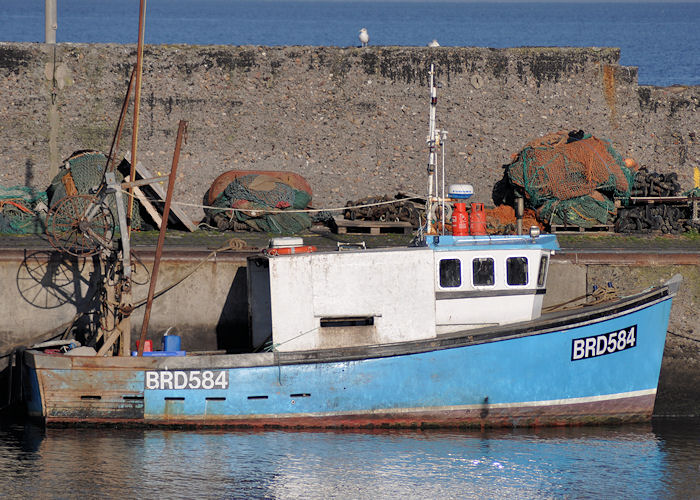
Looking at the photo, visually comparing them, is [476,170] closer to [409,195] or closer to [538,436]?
[409,195]

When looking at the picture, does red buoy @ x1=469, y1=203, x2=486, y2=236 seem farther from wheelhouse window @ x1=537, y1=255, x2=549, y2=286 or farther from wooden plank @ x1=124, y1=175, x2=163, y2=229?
wooden plank @ x1=124, y1=175, x2=163, y2=229

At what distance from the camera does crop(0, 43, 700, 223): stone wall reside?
1875 centimetres

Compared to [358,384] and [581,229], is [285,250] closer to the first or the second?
[358,384]

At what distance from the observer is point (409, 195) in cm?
1852

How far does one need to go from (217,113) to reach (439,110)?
3.93 m

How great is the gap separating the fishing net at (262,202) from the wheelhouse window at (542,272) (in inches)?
201

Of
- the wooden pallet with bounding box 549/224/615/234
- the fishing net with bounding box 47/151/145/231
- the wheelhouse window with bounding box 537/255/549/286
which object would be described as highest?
the fishing net with bounding box 47/151/145/231

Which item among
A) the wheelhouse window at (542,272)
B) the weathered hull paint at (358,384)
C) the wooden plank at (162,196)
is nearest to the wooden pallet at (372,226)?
the wooden plank at (162,196)

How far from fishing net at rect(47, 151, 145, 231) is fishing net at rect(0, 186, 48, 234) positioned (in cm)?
25

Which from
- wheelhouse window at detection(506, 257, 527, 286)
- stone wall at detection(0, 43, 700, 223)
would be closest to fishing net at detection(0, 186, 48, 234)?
stone wall at detection(0, 43, 700, 223)

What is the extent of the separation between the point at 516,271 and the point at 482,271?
0.44 meters

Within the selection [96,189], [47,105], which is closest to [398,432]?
[96,189]

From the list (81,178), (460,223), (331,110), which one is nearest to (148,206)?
(81,178)

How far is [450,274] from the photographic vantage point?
13.6m
